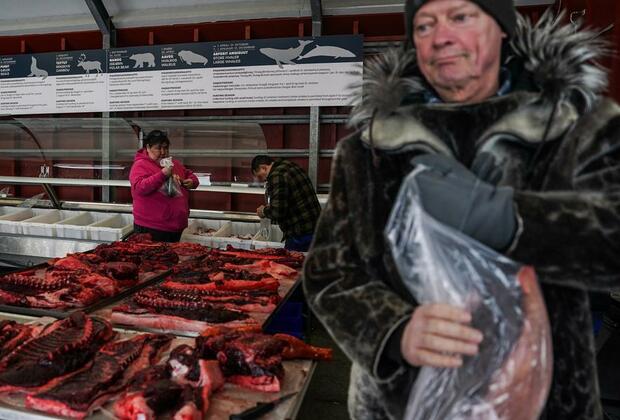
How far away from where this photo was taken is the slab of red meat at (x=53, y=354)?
5.70ft

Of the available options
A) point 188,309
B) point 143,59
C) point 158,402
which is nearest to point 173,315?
point 188,309

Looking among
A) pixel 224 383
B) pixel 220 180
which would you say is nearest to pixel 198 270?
pixel 224 383

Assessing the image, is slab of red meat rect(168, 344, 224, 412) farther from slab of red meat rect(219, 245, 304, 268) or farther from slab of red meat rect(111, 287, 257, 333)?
slab of red meat rect(219, 245, 304, 268)

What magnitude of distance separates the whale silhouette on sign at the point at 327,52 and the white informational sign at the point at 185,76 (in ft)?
0.04

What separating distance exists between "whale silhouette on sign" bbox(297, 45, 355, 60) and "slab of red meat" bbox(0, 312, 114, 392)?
15.3ft

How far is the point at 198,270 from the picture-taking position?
3.40 meters

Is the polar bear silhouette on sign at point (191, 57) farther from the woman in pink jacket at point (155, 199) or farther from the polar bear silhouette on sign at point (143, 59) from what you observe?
the woman in pink jacket at point (155, 199)

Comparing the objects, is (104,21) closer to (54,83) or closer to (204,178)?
(54,83)

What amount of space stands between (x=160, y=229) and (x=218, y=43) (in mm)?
2894

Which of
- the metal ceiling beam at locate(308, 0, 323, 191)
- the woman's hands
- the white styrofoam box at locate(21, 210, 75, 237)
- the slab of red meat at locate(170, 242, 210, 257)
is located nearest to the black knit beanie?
the woman's hands

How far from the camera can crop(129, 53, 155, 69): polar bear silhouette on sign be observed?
261 inches

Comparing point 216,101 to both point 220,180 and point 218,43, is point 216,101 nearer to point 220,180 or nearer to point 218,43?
point 218,43

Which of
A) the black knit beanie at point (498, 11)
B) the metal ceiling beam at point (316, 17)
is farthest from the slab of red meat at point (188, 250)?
the metal ceiling beam at point (316, 17)

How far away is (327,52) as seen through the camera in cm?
601
